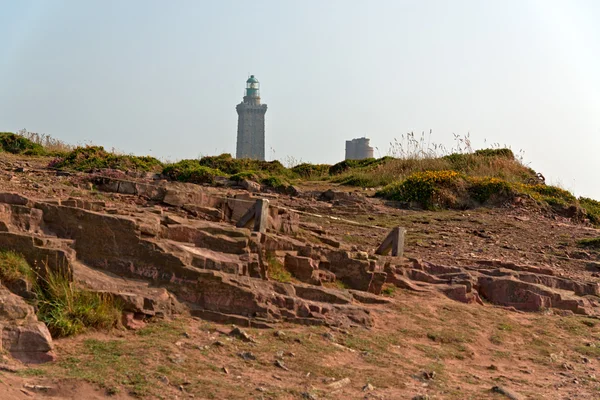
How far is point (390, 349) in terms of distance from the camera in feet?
29.4

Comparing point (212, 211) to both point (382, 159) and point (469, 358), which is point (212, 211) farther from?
point (382, 159)

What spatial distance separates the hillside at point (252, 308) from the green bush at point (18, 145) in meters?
5.99

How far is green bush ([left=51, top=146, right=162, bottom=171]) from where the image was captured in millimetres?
18453

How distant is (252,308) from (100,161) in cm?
1069

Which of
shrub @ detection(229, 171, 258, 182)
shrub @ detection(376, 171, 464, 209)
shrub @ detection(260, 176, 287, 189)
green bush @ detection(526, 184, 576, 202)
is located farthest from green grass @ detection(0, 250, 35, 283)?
green bush @ detection(526, 184, 576, 202)

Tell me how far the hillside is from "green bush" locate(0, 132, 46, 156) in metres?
5.99

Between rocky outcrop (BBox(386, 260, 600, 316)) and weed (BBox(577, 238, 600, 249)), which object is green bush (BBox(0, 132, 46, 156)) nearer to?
rocky outcrop (BBox(386, 260, 600, 316))

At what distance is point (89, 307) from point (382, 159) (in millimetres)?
18745

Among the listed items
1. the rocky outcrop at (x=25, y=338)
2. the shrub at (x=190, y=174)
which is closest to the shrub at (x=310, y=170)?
the shrub at (x=190, y=174)

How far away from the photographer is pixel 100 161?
18.7 metres

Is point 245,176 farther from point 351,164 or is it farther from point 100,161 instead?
point 351,164

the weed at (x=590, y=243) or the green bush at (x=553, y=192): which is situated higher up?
the green bush at (x=553, y=192)

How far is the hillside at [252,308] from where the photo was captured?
736 centimetres

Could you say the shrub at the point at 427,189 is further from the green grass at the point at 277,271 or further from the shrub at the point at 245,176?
the green grass at the point at 277,271
